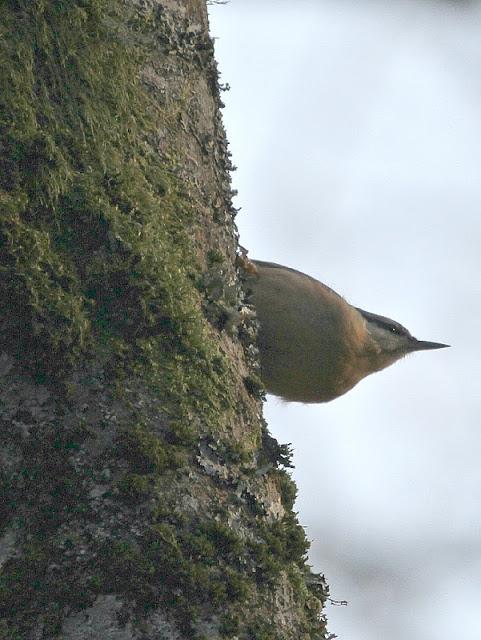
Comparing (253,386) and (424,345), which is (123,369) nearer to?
(253,386)

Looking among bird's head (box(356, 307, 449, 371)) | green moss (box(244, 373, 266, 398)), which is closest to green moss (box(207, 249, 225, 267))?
green moss (box(244, 373, 266, 398))

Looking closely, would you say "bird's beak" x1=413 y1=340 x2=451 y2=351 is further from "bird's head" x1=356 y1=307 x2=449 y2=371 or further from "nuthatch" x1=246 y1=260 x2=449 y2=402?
"nuthatch" x1=246 y1=260 x2=449 y2=402

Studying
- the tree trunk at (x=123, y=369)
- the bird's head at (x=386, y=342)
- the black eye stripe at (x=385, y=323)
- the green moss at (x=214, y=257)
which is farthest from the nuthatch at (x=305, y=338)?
the tree trunk at (x=123, y=369)

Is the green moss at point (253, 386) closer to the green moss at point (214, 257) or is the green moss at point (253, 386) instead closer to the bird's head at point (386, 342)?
the green moss at point (214, 257)

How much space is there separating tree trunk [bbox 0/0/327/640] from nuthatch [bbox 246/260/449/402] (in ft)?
3.31

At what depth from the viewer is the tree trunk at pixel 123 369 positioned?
1622 millimetres

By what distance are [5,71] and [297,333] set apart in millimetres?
1729

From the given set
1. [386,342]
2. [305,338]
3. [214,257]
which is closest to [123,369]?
[214,257]

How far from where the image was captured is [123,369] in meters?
1.85

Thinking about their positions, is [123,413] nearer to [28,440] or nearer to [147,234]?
[28,440]

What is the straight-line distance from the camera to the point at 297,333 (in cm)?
350

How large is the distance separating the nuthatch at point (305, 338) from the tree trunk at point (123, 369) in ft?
3.31

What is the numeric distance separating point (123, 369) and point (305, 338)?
1.81 meters

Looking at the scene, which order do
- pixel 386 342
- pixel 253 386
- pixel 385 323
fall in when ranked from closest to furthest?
pixel 253 386 < pixel 386 342 < pixel 385 323
